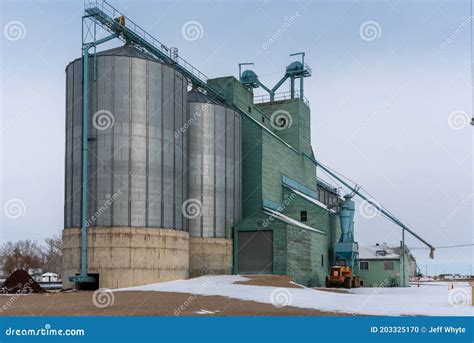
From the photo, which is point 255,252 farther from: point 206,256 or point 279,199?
point 279,199

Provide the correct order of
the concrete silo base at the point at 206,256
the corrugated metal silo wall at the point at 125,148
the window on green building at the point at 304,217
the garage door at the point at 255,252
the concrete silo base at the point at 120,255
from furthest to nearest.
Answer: the window on green building at the point at 304,217 < the garage door at the point at 255,252 < the concrete silo base at the point at 206,256 < the corrugated metal silo wall at the point at 125,148 < the concrete silo base at the point at 120,255

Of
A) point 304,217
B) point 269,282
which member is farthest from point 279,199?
point 269,282

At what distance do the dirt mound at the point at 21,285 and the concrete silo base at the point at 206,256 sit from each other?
46.3 feet

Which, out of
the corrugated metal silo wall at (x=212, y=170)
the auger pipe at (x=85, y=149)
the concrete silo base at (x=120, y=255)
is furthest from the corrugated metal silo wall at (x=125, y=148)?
the corrugated metal silo wall at (x=212, y=170)

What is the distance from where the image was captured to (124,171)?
42.5 m

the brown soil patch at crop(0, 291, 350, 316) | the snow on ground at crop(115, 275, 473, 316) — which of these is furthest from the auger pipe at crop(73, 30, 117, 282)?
the brown soil patch at crop(0, 291, 350, 316)

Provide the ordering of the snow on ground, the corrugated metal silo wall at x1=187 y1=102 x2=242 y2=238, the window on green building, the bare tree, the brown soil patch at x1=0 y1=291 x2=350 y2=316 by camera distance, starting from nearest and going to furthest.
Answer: the brown soil patch at x1=0 y1=291 x2=350 y2=316, the snow on ground, the corrugated metal silo wall at x1=187 y1=102 x2=242 y2=238, the window on green building, the bare tree

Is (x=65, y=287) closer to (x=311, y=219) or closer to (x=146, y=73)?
(x=146, y=73)

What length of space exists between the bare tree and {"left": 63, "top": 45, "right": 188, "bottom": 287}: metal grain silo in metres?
70.0

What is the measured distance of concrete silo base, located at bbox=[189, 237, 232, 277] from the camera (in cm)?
5156

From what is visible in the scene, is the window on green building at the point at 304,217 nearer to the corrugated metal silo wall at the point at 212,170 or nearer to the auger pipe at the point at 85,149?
the corrugated metal silo wall at the point at 212,170

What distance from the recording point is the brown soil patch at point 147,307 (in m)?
24.9

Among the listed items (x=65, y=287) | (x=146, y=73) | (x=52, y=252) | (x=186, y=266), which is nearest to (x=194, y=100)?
(x=146, y=73)

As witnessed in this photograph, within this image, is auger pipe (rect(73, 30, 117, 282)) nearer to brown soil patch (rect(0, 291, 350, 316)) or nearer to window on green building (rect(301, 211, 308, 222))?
brown soil patch (rect(0, 291, 350, 316))
